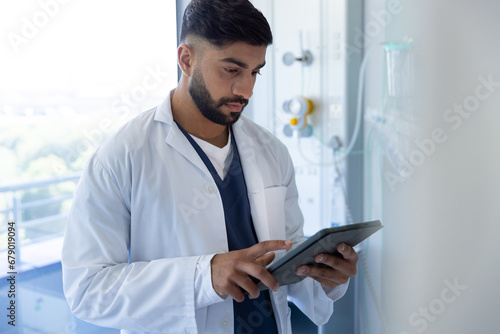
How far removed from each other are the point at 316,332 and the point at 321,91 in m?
1.06

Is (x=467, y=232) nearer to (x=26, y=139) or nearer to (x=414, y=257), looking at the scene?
(x=414, y=257)

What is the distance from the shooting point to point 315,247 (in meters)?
0.86

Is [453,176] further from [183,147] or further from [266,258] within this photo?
[183,147]

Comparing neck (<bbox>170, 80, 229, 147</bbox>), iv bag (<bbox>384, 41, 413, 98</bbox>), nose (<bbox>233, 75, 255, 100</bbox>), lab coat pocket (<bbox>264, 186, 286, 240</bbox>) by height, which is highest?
iv bag (<bbox>384, 41, 413, 98</bbox>)

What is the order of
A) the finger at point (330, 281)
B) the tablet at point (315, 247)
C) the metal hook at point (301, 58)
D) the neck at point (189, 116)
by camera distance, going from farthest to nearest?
the metal hook at point (301, 58) → the neck at point (189, 116) → the finger at point (330, 281) → the tablet at point (315, 247)

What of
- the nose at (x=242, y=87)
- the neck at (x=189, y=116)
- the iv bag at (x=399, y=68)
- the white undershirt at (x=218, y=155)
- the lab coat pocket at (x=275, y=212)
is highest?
the iv bag at (x=399, y=68)

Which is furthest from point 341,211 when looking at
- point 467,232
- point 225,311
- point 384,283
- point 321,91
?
point 225,311

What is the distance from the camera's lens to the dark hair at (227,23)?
1.09 m

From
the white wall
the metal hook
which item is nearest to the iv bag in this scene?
the white wall

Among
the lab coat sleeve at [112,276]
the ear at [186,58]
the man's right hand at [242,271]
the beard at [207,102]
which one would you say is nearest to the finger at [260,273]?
the man's right hand at [242,271]

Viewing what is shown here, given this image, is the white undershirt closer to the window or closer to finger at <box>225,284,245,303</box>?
finger at <box>225,284,245,303</box>

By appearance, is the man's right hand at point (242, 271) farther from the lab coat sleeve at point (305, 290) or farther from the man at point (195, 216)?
the lab coat sleeve at point (305, 290)

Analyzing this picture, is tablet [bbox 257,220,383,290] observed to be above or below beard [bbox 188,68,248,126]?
below

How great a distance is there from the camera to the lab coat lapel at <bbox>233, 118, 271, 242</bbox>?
119 cm
